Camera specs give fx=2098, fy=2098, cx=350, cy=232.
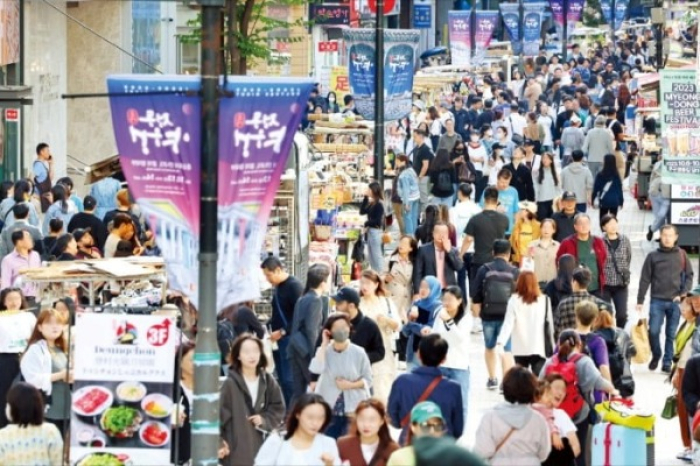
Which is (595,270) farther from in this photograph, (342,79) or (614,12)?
(614,12)

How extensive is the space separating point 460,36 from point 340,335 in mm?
48441

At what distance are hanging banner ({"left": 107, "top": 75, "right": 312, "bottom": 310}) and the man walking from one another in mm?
8337

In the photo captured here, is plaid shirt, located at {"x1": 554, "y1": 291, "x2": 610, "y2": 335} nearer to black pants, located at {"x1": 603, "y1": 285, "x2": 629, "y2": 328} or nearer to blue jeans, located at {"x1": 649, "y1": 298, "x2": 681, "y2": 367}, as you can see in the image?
blue jeans, located at {"x1": 649, "y1": 298, "x2": 681, "y2": 367}

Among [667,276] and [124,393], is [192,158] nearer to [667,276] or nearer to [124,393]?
[124,393]

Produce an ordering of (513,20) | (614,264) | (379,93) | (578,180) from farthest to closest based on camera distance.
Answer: (513,20) → (379,93) → (578,180) → (614,264)

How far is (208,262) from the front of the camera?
38.0 ft

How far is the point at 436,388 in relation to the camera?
525 inches

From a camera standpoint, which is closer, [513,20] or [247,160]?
[247,160]

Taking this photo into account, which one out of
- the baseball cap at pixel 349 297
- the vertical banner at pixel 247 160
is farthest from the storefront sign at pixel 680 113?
the vertical banner at pixel 247 160

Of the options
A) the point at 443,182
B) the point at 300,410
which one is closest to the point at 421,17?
the point at 443,182

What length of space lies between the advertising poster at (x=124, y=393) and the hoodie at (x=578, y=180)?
1585cm

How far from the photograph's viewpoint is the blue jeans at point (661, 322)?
1970cm

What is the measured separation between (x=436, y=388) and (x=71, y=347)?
2.51 m

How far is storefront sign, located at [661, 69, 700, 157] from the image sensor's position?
2205 centimetres
